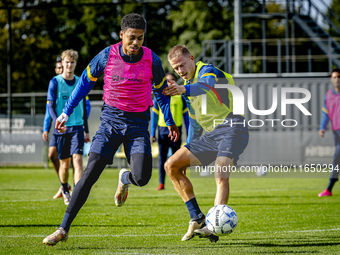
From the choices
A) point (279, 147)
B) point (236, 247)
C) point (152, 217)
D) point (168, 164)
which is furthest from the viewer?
point (279, 147)

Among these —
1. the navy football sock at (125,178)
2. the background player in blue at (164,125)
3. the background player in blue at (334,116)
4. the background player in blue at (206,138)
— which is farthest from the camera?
the background player in blue at (164,125)

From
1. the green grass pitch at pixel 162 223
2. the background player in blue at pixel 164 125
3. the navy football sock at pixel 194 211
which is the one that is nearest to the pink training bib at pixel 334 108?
the green grass pitch at pixel 162 223

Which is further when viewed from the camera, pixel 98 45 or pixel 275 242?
Answer: pixel 98 45

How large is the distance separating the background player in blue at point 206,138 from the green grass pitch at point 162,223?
0.50 meters

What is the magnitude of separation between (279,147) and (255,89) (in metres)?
2.53

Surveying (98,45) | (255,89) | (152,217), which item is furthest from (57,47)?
(152,217)

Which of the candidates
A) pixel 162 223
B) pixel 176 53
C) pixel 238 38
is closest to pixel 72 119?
pixel 162 223

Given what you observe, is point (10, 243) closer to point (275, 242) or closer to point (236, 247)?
point (236, 247)

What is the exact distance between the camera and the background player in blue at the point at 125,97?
4961 mm

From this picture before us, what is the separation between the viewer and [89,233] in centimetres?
567

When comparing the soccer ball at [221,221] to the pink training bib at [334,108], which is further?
the pink training bib at [334,108]

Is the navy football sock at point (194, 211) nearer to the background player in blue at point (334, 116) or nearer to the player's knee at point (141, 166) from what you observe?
the player's knee at point (141, 166)

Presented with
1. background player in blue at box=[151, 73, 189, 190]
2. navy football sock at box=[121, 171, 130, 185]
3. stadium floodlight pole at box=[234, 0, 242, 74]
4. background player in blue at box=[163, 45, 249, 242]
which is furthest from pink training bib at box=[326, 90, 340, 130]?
stadium floodlight pole at box=[234, 0, 242, 74]

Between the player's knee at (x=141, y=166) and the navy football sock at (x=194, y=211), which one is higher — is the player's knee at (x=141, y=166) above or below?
above
